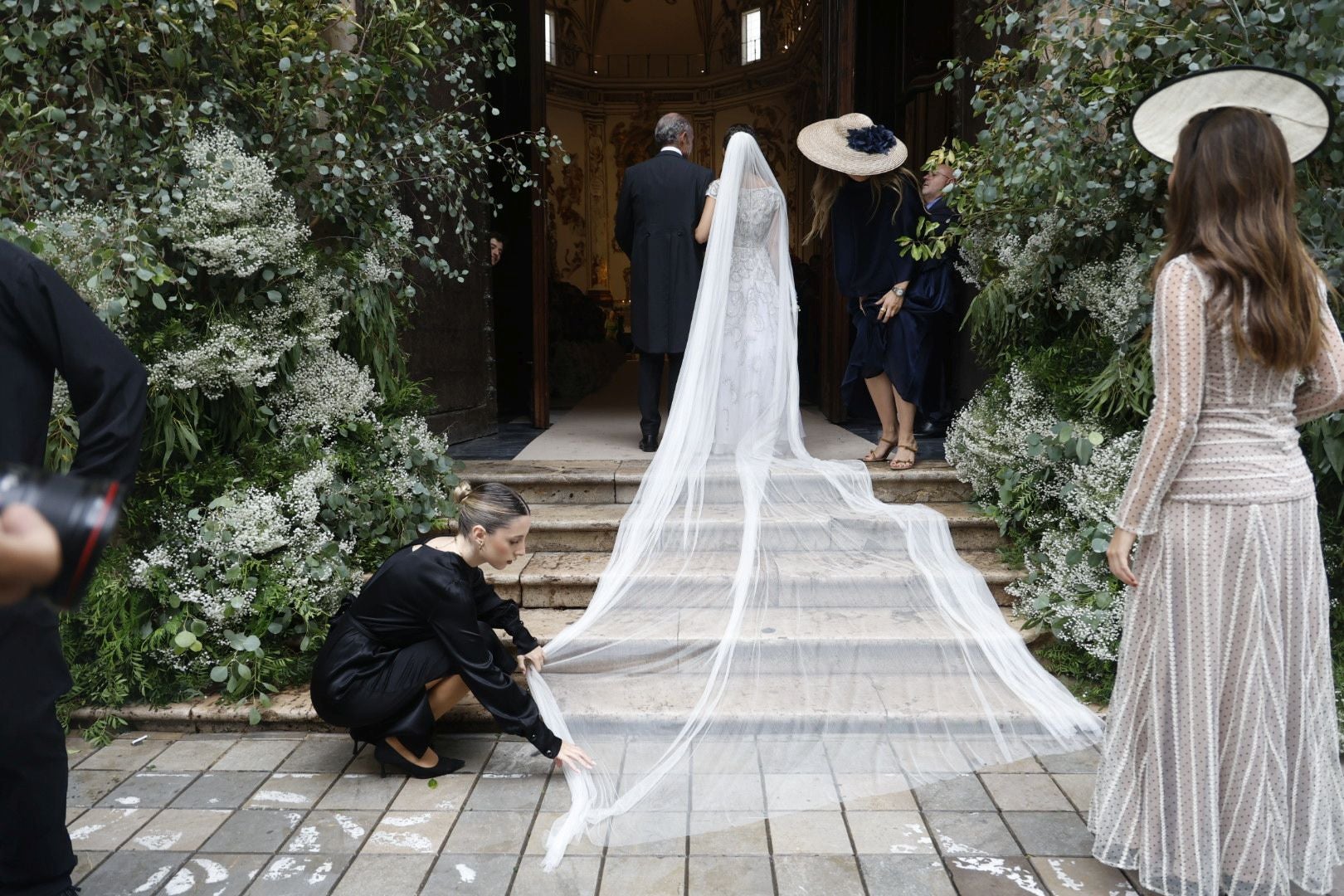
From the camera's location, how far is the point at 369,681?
3182 millimetres

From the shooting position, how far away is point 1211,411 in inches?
91.6

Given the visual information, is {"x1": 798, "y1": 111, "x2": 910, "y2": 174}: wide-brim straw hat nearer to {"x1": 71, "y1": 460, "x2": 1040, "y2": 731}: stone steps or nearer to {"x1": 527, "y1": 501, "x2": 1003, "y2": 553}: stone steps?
{"x1": 71, "y1": 460, "x2": 1040, "y2": 731}: stone steps

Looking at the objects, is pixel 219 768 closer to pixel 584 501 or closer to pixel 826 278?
pixel 584 501

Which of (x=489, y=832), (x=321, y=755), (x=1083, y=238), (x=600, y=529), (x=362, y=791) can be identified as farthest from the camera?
(x=600, y=529)

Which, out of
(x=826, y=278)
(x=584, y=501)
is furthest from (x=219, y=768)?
(x=826, y=278)

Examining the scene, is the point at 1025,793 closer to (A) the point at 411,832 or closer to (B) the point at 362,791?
(A) the point at 411,832

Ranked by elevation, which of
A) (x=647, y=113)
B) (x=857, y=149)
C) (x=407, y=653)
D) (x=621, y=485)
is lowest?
(x=407, y=653)

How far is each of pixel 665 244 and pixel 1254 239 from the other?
4085 mm

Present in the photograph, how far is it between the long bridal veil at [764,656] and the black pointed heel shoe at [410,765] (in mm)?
352

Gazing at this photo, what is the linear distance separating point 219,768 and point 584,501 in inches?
86.3

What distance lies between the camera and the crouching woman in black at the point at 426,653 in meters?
3.06

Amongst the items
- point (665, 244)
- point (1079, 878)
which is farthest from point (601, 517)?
point (1079, 878)

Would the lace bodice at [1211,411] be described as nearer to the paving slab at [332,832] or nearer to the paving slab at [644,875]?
the paving slab at [644,875]

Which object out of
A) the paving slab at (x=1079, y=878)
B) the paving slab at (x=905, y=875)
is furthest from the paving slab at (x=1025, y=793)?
the paving slab at (x=905, y=875)
